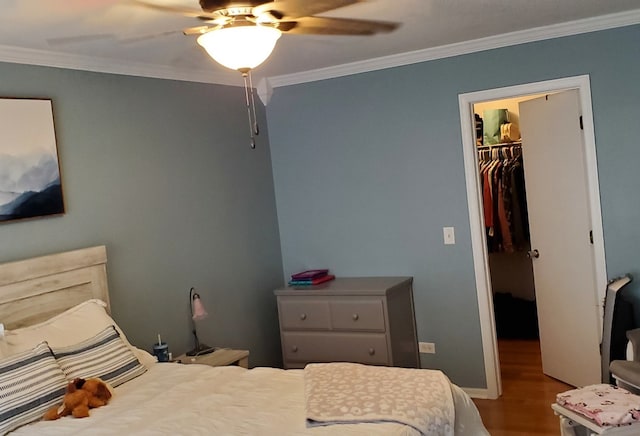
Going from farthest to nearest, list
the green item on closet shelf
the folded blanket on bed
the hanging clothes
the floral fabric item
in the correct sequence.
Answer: the green item on closet shelf, the hanging clothes, the floral fabric item, the folded blanket on bed

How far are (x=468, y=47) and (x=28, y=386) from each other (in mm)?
3175

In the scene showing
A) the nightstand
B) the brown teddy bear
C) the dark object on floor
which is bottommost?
the dark object on floor

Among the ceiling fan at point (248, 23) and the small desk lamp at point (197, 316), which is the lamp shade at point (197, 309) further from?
the ceiling fan at point (248, 23)

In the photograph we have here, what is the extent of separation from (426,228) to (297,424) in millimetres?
2363

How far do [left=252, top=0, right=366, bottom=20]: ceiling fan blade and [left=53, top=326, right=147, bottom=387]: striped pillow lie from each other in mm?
1639

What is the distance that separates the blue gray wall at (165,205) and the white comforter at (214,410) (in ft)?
2.80

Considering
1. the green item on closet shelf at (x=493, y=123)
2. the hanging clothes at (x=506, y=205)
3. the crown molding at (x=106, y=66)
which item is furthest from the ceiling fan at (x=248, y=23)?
the green item on closet shelf at (x=493, y=123)

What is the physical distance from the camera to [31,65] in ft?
10.6

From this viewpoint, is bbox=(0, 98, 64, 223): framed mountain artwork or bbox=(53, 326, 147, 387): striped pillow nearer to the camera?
bbox=(53, 326, 147, 387): striped pillow

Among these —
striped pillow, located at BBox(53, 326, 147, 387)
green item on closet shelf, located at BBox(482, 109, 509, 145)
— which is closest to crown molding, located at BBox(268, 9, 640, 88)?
green item on closet shelf, located at BBox(482, 109, 509, 145)

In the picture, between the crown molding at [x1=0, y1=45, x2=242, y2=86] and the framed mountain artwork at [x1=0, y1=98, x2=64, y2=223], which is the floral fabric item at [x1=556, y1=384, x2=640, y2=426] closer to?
the framed mountain artwork at [x1=0, y1=98, x2=64, y2=223]

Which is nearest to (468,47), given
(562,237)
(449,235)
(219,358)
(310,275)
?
(449,235)

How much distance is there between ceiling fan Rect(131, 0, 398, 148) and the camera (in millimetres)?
2393

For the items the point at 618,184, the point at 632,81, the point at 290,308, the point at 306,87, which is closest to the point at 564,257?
the point at 618,184
